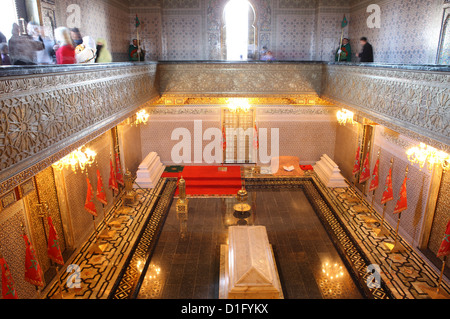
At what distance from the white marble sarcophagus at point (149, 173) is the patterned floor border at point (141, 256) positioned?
88cm

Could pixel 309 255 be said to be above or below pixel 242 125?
below

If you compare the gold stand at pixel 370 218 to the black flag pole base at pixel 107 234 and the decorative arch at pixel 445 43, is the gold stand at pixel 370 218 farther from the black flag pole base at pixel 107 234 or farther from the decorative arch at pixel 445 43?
the black flag pole base at pixel 107 234

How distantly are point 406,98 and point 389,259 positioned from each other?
313cm

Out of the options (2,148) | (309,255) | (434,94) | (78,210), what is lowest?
(309,255)

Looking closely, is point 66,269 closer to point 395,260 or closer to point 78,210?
point 78,210

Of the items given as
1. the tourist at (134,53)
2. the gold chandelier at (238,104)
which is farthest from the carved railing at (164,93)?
the gold chandelier at (238,104)

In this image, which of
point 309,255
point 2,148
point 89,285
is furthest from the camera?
point 309,255

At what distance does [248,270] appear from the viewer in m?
5.14

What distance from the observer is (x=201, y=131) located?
11.8 metres

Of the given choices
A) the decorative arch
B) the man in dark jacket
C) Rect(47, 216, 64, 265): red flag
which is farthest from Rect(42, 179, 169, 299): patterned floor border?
the decorative arch

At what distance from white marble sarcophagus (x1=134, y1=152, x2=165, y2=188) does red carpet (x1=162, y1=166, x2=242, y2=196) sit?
1.27 feet

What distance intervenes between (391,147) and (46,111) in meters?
A: 7.27

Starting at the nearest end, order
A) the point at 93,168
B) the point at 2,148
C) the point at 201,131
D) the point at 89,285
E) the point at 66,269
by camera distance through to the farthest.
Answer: the point at 2,148
the point at 89,285
the point at 66,269
the point at 93,168
the point at 201,131

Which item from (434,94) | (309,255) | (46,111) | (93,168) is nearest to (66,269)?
(93,168)
